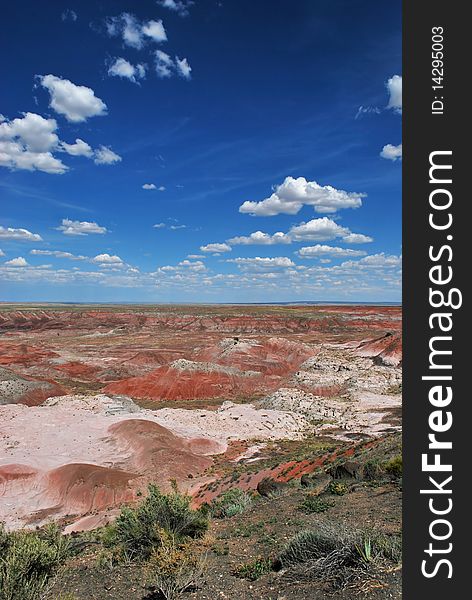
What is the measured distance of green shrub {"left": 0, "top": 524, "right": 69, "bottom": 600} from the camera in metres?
5.28

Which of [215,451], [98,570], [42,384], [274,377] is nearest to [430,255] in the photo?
[98,570]

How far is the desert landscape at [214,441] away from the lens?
8.78 m

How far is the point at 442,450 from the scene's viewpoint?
111 inches

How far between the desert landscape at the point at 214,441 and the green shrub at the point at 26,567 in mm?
955

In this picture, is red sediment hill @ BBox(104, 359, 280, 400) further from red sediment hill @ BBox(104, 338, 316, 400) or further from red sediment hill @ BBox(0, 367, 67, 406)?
red sediment hill @ BBox(0, 367, 67, 406)

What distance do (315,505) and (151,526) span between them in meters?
3.97

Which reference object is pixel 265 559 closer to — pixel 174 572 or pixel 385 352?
pixel 174 572

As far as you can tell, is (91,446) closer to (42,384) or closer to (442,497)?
(42,384)

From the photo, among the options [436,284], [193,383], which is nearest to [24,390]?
[193,383]

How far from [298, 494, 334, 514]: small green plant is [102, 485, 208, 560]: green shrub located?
2.51 meters

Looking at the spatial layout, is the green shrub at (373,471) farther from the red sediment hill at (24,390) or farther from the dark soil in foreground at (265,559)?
the red sediment hill at (24,390)

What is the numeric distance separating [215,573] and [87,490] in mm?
15074

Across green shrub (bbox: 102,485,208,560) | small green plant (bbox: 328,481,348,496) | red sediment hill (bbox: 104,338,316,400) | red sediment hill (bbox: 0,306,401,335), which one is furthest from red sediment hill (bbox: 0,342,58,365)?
small green plant (bbox: 328,481,348,496)

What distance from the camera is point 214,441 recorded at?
28.7 m
